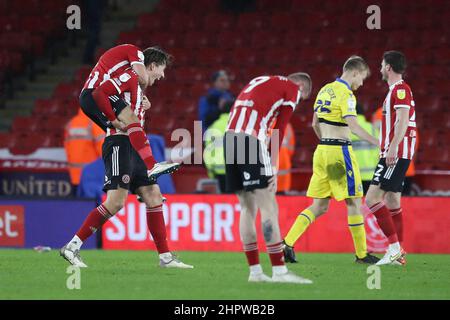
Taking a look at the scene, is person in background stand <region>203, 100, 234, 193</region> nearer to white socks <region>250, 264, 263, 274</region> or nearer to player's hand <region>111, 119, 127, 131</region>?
player's hand <region>111, 119, 127, 131</region>

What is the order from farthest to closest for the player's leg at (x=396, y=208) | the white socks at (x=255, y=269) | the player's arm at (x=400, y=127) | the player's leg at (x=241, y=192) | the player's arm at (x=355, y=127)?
the player's leg at (x=396, y=208)
the player's arm at (x=400, y=127)
the player's arm at (x=355, y=127)
the white socks at (x=255, y=269)
the player's leg at (x=241, y=192)

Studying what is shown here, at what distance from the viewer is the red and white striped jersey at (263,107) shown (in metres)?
8.12

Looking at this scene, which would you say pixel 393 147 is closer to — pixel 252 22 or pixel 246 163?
pixel 246 163

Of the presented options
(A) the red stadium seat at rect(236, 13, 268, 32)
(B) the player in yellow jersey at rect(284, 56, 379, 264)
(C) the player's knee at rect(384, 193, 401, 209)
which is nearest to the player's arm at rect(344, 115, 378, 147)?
(B) the player in yellow jersey at rect(284, 56, 379, 264)

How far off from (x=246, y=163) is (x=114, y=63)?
1.99 meters

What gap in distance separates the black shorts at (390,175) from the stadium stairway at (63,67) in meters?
9.88

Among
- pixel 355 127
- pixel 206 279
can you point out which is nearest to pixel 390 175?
pixel 355 127

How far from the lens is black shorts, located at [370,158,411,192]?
10148 millimetres

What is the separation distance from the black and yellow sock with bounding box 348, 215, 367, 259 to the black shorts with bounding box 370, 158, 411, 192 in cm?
38

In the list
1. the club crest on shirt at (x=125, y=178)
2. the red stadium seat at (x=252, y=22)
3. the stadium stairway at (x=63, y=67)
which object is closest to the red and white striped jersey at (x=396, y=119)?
the club crest on shirt at (x=125, y=178)

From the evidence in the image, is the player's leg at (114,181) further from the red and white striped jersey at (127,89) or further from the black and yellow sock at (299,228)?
the black and yellow sock at (299,228)

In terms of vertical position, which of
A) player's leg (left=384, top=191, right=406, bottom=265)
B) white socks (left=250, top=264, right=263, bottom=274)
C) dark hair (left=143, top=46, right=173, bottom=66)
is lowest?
white socks (left=250, top=264, right=263, bottom=274)

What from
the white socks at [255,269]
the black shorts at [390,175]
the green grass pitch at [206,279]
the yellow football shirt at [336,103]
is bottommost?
the green grass pitch at [206,279]
